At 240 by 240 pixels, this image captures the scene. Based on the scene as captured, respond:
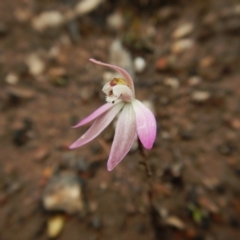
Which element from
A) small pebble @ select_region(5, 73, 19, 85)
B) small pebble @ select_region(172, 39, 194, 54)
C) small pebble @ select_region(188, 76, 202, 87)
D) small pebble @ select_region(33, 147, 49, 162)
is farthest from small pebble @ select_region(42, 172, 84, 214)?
small pebble @ select_region(172, 39, 194, 54)

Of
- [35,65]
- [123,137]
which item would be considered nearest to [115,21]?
[35,65]

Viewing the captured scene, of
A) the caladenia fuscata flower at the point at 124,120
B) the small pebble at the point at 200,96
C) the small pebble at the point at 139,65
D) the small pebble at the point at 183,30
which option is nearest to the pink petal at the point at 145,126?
the caladenia fuscata flower at the point at 124,120

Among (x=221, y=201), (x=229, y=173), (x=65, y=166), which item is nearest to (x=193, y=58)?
(x=229, y=173)

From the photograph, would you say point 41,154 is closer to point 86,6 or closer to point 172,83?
point 172,83

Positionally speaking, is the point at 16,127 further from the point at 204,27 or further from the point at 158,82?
the point at 204,27

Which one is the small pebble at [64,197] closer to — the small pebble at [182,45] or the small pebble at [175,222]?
the small pebble at [175,222]

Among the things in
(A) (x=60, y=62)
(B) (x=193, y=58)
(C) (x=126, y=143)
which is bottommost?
(C) (x=126, y=143)

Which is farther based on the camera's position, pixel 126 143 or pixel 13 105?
pixel 13 105

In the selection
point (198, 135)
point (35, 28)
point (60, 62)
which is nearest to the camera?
point (198, 135)
